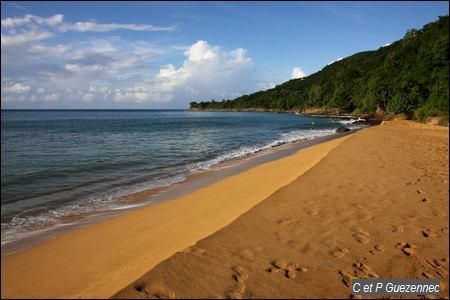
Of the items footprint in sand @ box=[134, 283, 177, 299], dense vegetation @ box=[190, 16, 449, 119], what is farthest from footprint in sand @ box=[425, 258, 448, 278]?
dense vegetation @ box=[190, 16, 449, 119]

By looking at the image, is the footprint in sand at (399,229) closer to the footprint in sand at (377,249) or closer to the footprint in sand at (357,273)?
the footprint in sand at (377,249)

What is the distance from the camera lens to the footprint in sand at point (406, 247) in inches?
179

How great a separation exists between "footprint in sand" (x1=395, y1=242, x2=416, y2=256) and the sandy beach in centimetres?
2

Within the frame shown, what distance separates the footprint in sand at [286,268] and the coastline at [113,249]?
1452 millimetres

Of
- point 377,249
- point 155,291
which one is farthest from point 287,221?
point 155,291

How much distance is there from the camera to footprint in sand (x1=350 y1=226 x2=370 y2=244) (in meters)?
4.88

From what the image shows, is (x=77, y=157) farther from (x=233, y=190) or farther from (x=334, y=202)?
(x=334, y=202)

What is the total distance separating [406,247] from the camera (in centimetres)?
470

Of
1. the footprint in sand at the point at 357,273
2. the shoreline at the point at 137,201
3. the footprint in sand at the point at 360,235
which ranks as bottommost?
the shoreline at the point at 137,201

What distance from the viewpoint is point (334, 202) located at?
21.8 ft

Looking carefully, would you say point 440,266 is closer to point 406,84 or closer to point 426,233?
point 426,233

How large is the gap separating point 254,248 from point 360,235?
2.07 m

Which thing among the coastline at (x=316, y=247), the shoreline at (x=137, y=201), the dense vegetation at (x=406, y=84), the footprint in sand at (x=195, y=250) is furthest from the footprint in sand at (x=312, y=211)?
the dense vegetation at (x=406, y=84)

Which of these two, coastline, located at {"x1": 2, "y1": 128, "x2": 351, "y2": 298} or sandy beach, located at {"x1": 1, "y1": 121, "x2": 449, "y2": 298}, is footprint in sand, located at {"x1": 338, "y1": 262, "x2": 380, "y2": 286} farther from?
coastline, located at {"x1": 2, "y1": 128, "x2": 351, "y2": 298}
